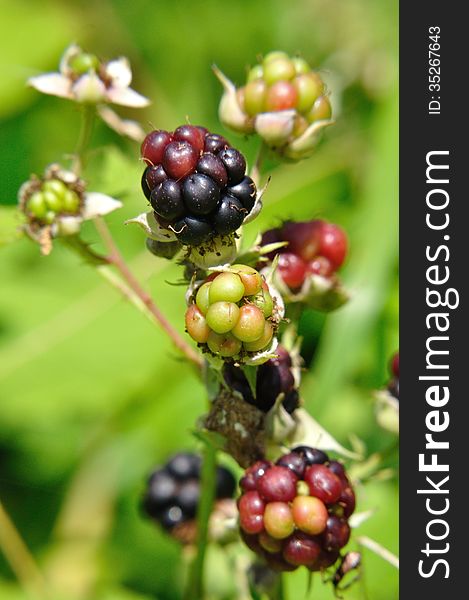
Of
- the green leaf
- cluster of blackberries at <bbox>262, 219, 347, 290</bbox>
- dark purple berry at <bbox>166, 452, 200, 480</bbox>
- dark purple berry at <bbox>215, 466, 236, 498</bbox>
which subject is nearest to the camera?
cluster of blackberries at <bbox>262, 219, 347, 290</bbox>

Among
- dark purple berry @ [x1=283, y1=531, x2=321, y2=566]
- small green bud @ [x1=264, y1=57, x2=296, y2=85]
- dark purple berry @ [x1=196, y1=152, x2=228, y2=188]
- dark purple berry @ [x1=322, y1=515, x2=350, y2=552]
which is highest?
small green bud @ [x1=264, y1=57, x2=296, y2=85]

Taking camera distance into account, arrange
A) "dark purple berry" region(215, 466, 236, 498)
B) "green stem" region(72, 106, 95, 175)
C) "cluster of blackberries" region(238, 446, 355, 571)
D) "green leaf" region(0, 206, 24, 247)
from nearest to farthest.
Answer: "cluster of blackberries" region(238, 446, 355, 571), "green leaf" region(0, 206, 24, 247), "green stem" region(72, 106, 95, 175), "dark purple berry" region(215, 466, 236, 498)

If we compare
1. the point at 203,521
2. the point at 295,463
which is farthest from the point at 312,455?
the point at 203,521

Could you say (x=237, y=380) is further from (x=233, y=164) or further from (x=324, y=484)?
(x=233, y=164)

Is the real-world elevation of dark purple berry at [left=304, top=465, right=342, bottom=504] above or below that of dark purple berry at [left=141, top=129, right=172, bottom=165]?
below

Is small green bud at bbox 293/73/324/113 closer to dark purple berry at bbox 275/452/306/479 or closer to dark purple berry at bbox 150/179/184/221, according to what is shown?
dark purple berry at bbox 150/179/184/221

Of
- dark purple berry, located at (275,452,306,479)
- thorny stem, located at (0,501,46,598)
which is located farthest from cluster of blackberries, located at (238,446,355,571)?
thorny stem, located at (0,501,46,598)

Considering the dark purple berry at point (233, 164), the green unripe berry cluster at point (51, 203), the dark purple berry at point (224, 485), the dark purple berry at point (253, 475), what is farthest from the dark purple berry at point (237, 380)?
the dark purple berry at point (224, 485)

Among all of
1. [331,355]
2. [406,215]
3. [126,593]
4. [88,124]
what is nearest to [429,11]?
[406,215]
